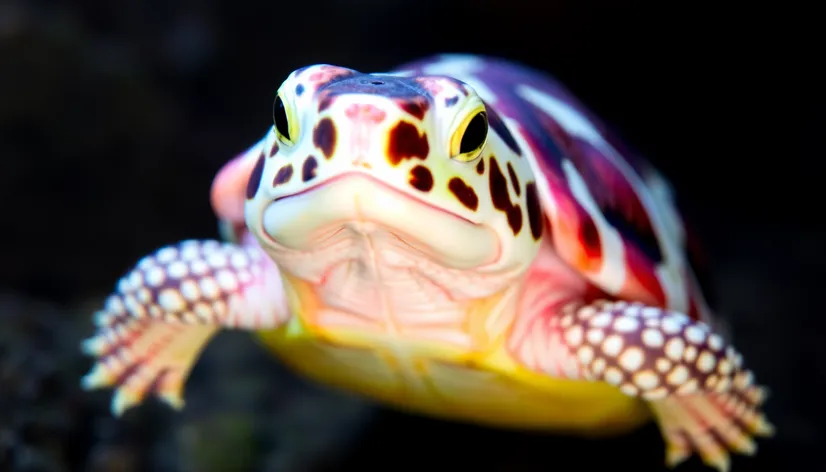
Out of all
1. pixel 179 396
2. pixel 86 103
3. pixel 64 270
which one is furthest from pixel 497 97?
pixel 64 270

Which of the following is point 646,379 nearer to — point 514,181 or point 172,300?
point 514,181

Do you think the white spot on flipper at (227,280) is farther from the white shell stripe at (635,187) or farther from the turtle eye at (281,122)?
the white shell stripe at (635,187)

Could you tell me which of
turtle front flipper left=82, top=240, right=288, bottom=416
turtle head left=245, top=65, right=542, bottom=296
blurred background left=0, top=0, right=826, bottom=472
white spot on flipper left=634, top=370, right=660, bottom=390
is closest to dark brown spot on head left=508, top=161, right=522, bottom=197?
turtle head left=245, top=65, right=542, bottom=296

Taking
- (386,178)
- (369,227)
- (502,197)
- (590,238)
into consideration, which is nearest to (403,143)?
(386,178)

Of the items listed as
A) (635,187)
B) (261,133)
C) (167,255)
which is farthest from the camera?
(261,133)

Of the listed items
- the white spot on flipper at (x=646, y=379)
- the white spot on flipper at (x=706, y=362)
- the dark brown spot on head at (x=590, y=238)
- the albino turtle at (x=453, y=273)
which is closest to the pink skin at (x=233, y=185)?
the albino turtle at (x=453, y=273)

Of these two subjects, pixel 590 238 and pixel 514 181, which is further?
pixel 590 238

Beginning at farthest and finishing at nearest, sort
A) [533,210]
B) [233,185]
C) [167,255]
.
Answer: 1. [167,255]
2. [233,185]
3. [533,210]
